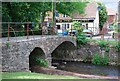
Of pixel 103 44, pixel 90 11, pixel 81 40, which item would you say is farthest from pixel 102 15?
pixel 103 44

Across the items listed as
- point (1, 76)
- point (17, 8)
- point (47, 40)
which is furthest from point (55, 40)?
point (1, 76)

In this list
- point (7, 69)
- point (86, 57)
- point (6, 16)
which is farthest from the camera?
point (86, 57)

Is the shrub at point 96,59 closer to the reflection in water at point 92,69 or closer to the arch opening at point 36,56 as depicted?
the reflection in water at point 92,69

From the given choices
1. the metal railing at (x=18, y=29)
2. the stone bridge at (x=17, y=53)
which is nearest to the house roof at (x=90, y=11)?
the metal railing at (x=18, y=29)

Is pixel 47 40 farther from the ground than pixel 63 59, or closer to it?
farther from the ground

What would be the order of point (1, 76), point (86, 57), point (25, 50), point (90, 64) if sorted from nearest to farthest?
1. point (1, 76)
2. point (25, 50)
3. point (90, 64)
4. point (86, 57)

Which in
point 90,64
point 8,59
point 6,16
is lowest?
point 90,64

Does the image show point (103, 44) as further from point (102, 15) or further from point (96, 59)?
point (102, 15)

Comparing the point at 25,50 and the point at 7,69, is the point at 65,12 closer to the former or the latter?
the point at 25,50

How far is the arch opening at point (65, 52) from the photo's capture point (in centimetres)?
3209

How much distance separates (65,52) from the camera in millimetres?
32750

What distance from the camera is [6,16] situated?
24.0m

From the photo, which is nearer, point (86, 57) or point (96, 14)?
point (86, 57)

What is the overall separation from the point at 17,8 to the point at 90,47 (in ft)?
31.6
